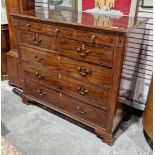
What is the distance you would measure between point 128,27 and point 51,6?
1.40 m

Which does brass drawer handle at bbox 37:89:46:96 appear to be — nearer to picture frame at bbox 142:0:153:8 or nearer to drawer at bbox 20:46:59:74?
drawer at bbox 20:46:59:74

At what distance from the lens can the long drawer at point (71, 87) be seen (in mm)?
1876

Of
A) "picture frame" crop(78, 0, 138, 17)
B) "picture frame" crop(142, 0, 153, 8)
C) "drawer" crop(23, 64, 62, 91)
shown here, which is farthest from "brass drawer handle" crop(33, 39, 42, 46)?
"picture frame" crop(142, 0, 153, 8)

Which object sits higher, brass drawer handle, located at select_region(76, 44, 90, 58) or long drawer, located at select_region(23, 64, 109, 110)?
brass drawer handle, located at select_region(76, 44, 90, 58)

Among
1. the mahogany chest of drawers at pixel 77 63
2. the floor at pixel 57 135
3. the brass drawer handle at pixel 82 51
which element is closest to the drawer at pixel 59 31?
the mahogany chest of drawers at pixel 77 63

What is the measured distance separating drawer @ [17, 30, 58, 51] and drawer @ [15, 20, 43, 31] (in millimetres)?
47

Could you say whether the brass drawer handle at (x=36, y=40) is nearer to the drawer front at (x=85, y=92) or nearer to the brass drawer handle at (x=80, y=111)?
the drawer front at (x=85, y=92)

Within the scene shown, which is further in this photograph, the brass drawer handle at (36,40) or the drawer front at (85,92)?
the brass drawer handle at (36,40)

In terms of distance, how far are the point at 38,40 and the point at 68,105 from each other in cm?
75

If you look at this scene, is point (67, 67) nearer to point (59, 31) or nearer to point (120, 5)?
point (59, 31)

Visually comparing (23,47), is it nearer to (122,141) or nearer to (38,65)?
(38,65)

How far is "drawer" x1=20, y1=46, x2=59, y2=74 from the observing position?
6.79 ft

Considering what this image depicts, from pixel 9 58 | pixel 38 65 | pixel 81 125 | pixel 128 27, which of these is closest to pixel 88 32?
pixel 128 27

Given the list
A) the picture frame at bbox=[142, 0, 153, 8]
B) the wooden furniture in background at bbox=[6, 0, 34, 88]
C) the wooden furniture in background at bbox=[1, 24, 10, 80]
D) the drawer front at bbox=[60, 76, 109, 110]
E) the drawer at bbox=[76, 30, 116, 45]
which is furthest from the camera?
the wooden furniture in background at bbox=[1, 24, 10, 80]
